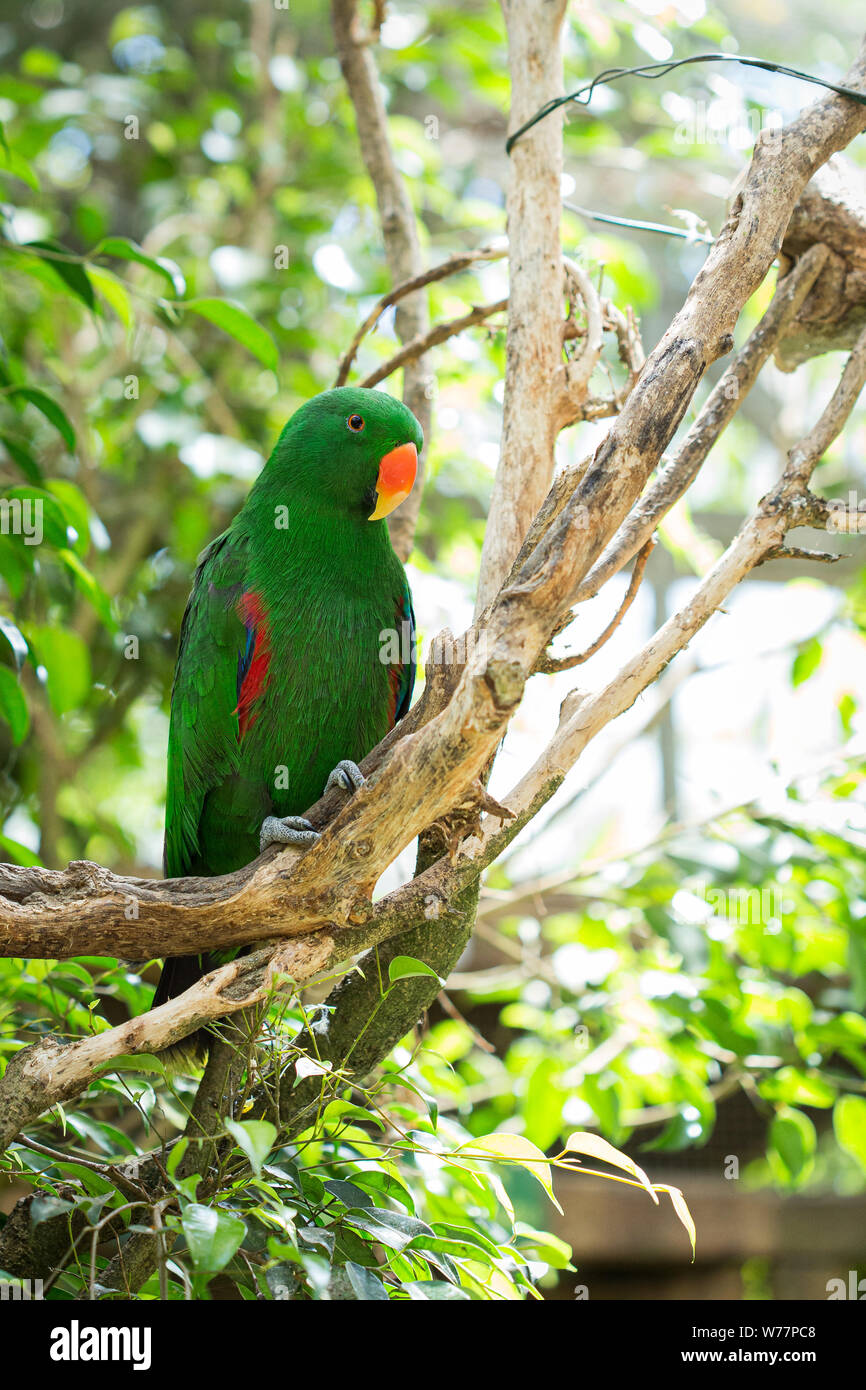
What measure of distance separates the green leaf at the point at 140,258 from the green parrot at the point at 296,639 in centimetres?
26

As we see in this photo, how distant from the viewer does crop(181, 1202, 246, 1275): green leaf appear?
0.77 meters

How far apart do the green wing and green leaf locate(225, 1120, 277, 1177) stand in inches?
28.7

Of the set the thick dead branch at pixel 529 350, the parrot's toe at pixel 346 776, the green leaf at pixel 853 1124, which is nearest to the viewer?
the parrot's toe at pixel 346 776

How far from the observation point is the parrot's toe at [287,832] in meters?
1.25

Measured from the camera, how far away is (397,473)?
1.47 m

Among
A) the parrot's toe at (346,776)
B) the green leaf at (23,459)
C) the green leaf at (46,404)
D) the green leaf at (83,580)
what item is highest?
the green leaf at (46,404)

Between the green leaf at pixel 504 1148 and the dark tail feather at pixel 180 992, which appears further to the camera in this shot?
the dark tail feather at pixel 180 992

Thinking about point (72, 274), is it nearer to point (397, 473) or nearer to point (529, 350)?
point (397, 473)

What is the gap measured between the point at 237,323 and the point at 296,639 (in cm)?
50

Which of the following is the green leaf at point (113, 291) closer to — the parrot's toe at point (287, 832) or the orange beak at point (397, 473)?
the orange beak at point (397, 473)

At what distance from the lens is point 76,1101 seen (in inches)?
56.7

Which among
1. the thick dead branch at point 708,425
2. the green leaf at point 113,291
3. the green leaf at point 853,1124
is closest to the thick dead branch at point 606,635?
the thick dead branch at point 708,425

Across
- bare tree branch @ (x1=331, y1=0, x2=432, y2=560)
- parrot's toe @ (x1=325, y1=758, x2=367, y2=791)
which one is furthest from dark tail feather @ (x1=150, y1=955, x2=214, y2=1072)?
bare tree branch @ (x1=331, y1=0, x2=432, y2=560)

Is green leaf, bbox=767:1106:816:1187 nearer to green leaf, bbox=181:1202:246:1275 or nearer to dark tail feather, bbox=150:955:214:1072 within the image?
dark tail feather, bbox=150:955:214:1072
